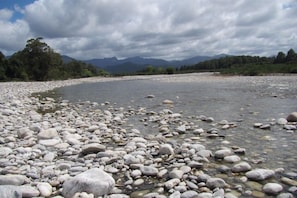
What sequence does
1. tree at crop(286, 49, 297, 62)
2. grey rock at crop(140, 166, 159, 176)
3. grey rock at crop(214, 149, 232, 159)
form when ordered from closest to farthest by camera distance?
grey rock at crop(140, 166, 159, 176), grey rock at crop(214, 149, 232, 159), tree at crop(286, 49, 297, 62)

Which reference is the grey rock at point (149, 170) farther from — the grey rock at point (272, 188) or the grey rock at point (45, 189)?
the grey rock at point (272, 188)

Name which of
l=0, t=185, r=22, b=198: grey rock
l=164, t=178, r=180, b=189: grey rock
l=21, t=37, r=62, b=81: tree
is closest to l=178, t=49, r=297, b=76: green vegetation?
l=21, t=37, r=62, b=81: tree

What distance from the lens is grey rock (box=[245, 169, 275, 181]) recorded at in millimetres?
4527

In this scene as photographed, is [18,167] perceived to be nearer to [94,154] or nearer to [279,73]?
[94,154]

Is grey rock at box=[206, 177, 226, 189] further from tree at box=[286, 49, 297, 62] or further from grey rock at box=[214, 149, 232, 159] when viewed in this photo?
tree at box=[286, 49, 297, 62]

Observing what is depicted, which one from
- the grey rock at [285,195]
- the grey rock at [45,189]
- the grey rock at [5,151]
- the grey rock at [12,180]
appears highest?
the grey rock at [5,151]

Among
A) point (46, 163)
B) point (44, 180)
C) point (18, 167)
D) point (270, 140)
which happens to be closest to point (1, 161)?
point (18, 167)

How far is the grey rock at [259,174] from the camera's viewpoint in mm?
4527

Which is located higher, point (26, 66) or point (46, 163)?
point (26, 66)

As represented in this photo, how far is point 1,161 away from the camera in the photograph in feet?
17.3

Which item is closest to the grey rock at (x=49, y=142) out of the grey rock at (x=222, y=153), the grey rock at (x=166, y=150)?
the grey rock at (x=166, y=150)

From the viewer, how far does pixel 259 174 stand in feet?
14.9

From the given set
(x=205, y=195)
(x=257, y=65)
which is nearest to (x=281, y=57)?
(x=257, y=65)

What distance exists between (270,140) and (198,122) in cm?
301
